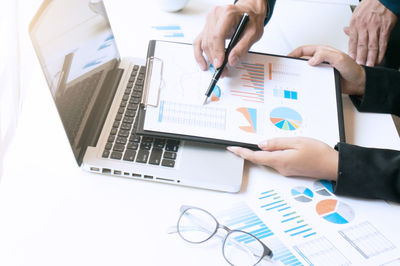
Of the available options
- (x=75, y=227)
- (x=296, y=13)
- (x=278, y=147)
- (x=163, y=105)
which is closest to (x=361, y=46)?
(x=296, y=13)

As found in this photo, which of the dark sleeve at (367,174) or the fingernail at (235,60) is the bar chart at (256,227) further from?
the fingernail at (235,60)

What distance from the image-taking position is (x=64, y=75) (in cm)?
64

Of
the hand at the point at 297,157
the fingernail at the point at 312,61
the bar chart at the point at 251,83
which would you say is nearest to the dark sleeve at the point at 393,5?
the fingernail at the point at 312,61

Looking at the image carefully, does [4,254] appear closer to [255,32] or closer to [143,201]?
[143,201]

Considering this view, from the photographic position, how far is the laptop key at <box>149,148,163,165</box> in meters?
0.69

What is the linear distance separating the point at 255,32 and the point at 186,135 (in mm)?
347

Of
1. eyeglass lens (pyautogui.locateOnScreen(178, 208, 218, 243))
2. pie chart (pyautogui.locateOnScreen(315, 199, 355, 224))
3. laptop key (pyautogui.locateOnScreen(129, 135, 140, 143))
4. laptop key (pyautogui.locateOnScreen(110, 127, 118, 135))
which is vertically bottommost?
pie chart (pyautogui.locateOnScreen(315, 199, 355, 224))

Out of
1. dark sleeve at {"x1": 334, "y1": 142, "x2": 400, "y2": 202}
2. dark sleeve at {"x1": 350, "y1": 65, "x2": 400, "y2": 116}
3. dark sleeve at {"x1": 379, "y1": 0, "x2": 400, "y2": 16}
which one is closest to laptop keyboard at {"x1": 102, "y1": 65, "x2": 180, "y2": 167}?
dark sleeve at {"x1": 334, "y1": 142, "x2": 400, "y2": 202}

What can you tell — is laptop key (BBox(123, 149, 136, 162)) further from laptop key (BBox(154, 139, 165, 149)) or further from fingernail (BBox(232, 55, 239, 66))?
fingernail (BBox(232, 55, 239, 66))

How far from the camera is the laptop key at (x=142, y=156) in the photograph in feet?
2.26

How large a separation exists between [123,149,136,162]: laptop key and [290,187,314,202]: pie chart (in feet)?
1.01

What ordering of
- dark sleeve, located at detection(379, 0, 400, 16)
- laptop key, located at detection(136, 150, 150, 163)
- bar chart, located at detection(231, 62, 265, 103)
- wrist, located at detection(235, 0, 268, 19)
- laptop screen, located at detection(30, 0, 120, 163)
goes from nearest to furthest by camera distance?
laptop screen, located at detection(30, 0, 120, 163) → laptop key, located at detection(136, 150, 150, 163) → bar chart, located at detection(231, 62, 265, 103) → wrist, located at detection(235, 0, 268, 19) → dark sleeve, located at detection(379, 0, 400, 16)

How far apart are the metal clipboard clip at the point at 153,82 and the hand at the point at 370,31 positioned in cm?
56

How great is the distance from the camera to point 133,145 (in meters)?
0.71
